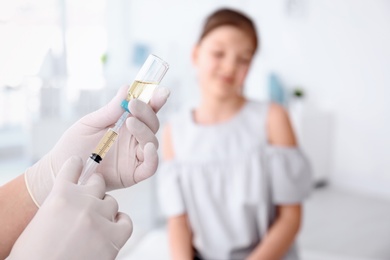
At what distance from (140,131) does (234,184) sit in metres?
0.63

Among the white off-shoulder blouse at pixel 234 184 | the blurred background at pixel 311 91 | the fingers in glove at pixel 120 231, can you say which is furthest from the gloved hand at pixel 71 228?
the blurred background at pixel 311 91

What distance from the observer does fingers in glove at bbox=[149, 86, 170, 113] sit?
1.73 ft

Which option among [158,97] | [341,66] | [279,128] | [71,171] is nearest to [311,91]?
[341,66]

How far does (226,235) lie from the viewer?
109cm

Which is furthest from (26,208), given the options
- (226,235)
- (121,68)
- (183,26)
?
(183,26)

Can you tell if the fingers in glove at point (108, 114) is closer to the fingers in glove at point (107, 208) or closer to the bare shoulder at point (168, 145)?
the fingers in glove at point (107, 208)

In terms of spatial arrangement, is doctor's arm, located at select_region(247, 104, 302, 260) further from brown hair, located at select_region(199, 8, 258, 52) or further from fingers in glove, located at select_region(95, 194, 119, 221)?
fingers in glove, located at select_region(95, 194, 119, 221)

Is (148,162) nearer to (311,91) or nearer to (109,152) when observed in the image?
(109,152)

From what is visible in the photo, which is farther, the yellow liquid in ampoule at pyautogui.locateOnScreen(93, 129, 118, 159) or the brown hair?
the brown hair

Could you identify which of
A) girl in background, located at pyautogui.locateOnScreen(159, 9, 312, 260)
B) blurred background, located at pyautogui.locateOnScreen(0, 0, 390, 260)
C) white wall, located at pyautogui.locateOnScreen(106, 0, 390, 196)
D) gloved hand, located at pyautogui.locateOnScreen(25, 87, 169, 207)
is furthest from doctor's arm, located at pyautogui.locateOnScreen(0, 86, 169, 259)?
white wall, located at pyautogui.locateOnScreen(106, 0, 390, 196)

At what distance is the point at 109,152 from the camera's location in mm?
534

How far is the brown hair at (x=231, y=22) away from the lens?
1.10 m

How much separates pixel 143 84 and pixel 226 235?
0.64 meters

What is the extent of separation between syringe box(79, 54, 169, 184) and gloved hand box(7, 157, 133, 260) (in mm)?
38
